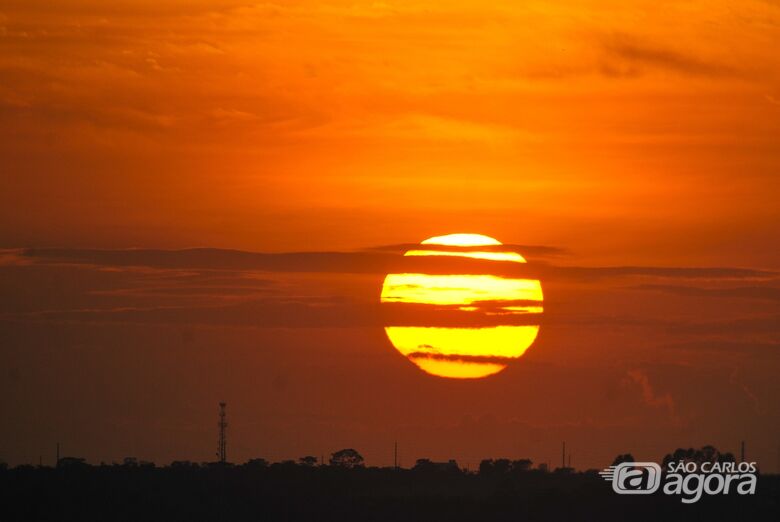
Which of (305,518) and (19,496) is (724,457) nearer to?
(305,518)

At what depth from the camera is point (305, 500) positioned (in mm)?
133250

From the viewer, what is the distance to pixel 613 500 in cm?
12825

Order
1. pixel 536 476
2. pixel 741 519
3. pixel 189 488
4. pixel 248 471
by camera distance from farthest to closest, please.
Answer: pixel 536 476, pixel 248 471, pixel 189 488, pixel 741 519

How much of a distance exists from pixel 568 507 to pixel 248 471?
49750 millimetres

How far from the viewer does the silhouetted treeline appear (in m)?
123

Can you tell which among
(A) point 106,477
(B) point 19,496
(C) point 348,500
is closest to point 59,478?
(A) point 106,477

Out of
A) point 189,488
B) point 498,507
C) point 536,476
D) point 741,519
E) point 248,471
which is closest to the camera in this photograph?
point 741,519

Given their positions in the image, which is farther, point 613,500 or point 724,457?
point 724,457

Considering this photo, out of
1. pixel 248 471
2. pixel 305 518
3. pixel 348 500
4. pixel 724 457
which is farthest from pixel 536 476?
pixel 305 518

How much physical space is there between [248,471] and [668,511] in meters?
56.2

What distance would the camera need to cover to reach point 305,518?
12350 centimetres

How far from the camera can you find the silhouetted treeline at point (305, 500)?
403ft

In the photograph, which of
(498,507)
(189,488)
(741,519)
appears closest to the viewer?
(741,519)

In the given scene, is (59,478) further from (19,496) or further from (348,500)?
(348,500)
